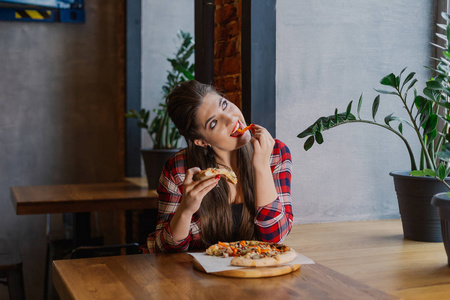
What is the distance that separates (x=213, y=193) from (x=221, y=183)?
48 mm

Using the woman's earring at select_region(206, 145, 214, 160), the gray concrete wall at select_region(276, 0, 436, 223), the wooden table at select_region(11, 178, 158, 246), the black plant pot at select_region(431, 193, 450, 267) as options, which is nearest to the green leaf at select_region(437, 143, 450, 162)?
the black plant pot at select_region(431, 193, 450, 267)

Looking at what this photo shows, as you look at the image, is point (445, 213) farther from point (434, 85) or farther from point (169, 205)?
point (169, 205)

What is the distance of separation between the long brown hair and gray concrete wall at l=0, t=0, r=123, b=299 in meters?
3.06

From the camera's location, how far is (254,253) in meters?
1.47

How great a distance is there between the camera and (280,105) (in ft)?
7.89

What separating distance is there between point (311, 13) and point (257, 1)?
0.30 metres

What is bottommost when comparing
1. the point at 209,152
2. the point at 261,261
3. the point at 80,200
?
the point at 80,200

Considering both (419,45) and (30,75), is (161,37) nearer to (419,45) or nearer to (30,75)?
(30,75)

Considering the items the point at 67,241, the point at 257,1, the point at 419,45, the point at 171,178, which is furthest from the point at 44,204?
the point at 419,45

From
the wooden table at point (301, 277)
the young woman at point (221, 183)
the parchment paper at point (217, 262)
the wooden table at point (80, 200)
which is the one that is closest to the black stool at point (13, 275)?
the wooden table at point (80, 200)

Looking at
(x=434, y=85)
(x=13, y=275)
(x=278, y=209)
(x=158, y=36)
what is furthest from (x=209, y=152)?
(x=158, y=36)

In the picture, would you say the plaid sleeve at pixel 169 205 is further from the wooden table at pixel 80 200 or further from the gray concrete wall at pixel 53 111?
the gray concrete wall at pixel 53 111

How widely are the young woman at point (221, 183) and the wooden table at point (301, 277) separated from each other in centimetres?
17

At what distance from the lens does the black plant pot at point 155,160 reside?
3.47 metres
